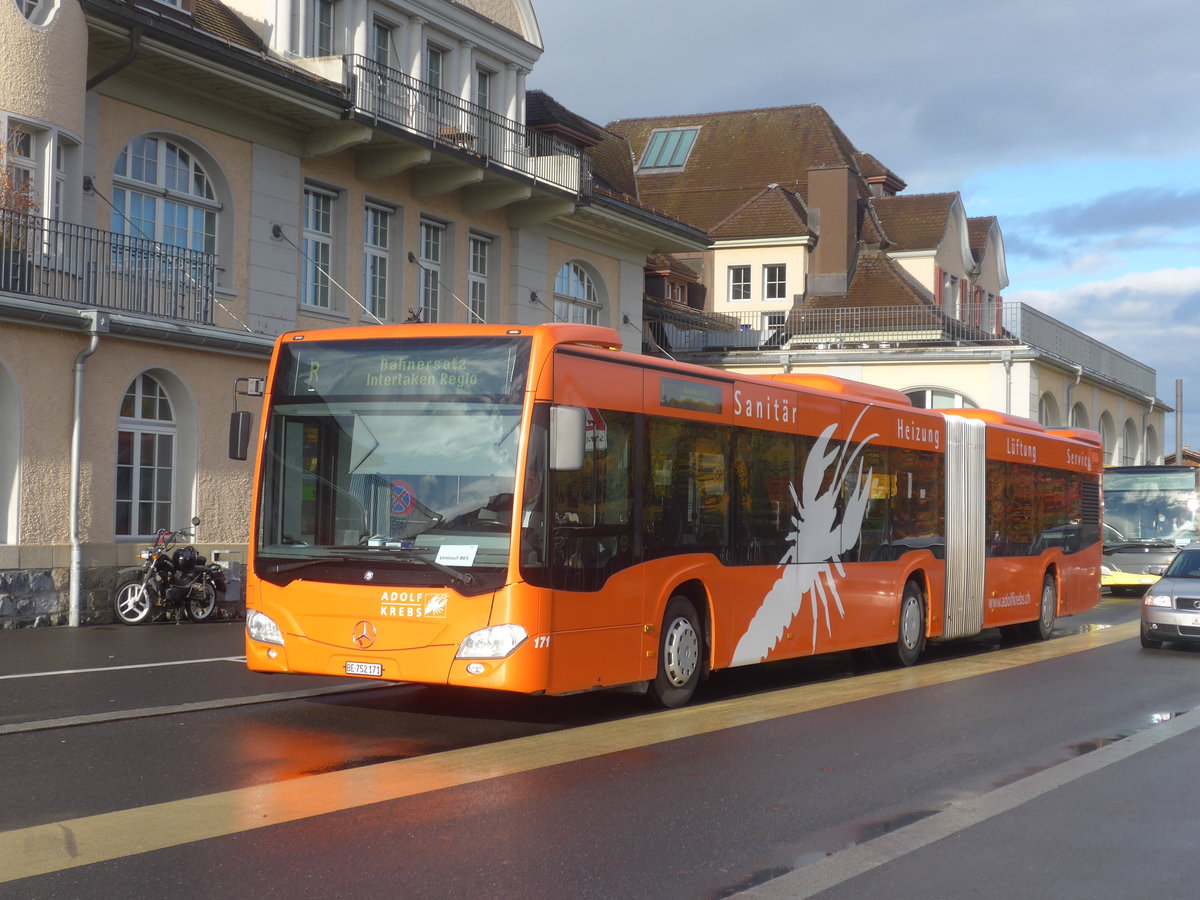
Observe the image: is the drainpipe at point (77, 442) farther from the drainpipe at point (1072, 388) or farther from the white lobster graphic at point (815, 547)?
the drainpipe at point (1072, 388)

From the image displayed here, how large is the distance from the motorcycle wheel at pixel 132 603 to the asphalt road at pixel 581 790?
511 centimetres

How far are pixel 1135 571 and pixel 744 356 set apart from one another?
13342 millimetres

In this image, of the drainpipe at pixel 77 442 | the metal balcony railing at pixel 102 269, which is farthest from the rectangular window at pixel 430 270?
the drainpipe at pixel 77 442

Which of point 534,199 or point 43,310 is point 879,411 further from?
point 534,199

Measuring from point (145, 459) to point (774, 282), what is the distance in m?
32.0

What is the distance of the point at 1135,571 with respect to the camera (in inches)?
1330

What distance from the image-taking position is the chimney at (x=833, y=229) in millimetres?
49062

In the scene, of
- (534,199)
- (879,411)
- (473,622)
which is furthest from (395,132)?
(473,622)

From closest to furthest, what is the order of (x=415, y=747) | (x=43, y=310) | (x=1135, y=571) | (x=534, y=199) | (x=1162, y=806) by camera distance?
1. (x=1162, y=806)
2. (x=415, y=747)
3. (x=43, y=310)
4. (x=534, y=199)
5. (x=1135, y=571)

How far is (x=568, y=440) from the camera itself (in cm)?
1013

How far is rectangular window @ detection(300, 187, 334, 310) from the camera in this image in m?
25.2

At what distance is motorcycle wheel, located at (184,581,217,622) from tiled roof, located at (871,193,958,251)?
3477cm

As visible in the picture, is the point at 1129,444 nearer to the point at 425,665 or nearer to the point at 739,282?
the point at 739,282

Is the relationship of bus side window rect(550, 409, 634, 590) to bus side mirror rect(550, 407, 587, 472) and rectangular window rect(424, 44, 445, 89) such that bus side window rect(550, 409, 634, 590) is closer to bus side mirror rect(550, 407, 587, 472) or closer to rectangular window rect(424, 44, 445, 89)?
bus side mirror rect(550, 407, 587, 472)
